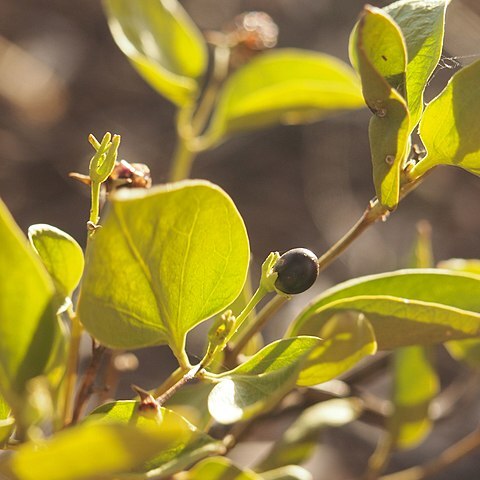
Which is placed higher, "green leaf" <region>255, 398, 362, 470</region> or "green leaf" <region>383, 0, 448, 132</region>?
"green leaf" <region>383, 0, 448, 132</region>

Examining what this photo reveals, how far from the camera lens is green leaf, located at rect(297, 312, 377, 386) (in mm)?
591

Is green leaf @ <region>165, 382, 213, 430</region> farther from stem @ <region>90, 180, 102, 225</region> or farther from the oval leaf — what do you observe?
the oval leaf

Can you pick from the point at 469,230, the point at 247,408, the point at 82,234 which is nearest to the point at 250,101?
the point at 247,408

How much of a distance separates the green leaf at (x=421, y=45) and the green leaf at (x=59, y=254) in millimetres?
292

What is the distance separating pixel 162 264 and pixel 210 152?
7.08ft

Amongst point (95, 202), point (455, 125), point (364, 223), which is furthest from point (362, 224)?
point (95, 202)

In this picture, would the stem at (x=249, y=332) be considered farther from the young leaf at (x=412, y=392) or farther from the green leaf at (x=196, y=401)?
the young leaf at (x=412, y=392)

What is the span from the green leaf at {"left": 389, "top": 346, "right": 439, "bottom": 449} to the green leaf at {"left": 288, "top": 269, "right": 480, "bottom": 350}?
48cm

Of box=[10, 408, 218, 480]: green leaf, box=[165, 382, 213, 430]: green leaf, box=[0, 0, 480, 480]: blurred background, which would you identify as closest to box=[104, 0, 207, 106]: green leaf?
box=[165, 382, 213, 430]: green leaf

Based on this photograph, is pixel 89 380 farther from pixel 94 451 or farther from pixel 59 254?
pixel 94 451

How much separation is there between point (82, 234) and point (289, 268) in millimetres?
1918

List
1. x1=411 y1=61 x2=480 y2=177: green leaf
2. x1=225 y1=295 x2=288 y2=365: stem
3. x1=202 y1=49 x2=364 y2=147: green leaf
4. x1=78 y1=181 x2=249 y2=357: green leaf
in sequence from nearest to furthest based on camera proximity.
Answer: x1=78 y1=181 x2=249 y2=357: green leaf → x1=411 y1=61 x2=480 y2=177: green leaf → x1=225 y1=295 x2=288 y2=365: stem → x1=202 y1=49 x2=364 y2=147: green leaf

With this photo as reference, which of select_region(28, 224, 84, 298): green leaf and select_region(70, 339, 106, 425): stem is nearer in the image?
select_region(28, 224, 84, 298): green leaf

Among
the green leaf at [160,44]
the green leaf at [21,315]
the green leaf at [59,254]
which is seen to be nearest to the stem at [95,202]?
the green leaf at [59,254]
